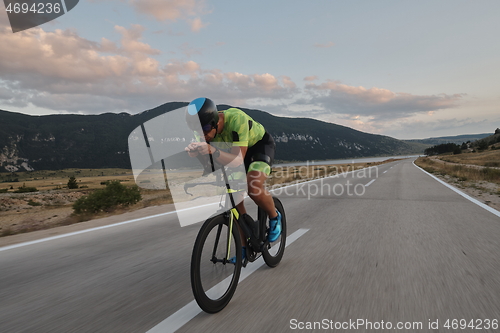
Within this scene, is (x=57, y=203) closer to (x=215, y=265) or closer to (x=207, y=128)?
(x=215, y=265)

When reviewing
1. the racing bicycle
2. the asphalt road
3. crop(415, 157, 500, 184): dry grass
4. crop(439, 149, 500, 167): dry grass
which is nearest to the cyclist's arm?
the racing bicycle

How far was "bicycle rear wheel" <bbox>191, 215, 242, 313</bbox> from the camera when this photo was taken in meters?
2.27

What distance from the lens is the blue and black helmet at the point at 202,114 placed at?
2431 mm

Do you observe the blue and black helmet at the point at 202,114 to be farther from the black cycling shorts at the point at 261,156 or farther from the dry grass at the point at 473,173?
the dry grass at the point at 473,173

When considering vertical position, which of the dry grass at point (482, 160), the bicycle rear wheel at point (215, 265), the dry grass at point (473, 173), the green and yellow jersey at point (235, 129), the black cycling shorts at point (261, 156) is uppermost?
the green and yellow jersey at point (235, 129)

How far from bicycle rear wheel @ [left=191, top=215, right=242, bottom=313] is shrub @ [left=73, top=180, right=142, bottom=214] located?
877 centimetres

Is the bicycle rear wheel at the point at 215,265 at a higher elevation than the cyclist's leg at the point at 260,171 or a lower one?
lower

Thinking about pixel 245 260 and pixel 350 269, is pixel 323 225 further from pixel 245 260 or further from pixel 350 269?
pixel 245 260

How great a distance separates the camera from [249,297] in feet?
8.81

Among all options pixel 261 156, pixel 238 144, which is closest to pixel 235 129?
pixel 238 144

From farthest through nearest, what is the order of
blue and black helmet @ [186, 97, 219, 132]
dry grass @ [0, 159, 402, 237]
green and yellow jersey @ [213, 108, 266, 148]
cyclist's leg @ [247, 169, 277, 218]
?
dry grass @ [0, 159, 402, 237] → cyclist's leg @ [247, 169, 277, 218] → green and yellow jersey @ [213, 108, 266, 148] → blue and black helmet @ [186, 97, 219, 132]

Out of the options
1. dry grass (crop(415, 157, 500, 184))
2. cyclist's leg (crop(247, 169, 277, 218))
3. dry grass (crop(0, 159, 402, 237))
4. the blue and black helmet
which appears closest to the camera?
the blue and black helmet

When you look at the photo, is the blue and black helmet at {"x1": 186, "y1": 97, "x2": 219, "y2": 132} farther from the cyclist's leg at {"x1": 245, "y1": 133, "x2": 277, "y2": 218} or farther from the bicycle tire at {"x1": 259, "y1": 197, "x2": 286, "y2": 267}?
Result: the bicycle tire at {"x1": 259, "y1": 197, "x2": 286, "y2": 267}

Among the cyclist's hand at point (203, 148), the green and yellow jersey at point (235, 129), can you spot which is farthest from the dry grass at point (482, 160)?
the cyclist's hand at point (203, 148)
